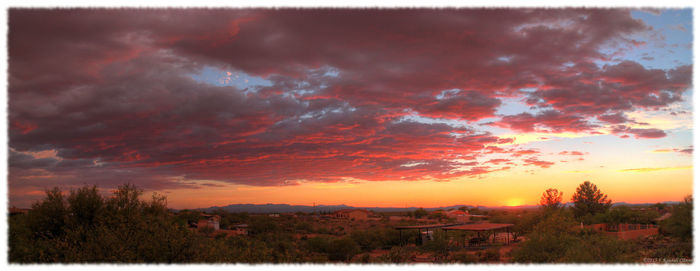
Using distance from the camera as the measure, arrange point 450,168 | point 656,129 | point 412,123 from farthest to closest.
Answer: point 450,168 → point 412,123 → point 656,129

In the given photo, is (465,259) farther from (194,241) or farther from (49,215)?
(49,215)

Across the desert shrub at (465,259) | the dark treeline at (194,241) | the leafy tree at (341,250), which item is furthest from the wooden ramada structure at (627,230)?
the leafy tree at (341,250)

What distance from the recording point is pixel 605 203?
5166 centimetres

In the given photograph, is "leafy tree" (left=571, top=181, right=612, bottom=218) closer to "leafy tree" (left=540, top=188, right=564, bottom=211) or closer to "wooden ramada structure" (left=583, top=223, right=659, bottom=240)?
"leafy tree" (left=540, top=188, right=564, bottom=211)

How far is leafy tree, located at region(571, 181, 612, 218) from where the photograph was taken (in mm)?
51562

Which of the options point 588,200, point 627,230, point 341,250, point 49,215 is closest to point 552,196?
point 588,200

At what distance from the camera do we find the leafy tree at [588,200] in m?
51.6

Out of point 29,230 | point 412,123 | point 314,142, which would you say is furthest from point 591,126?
point 29,230

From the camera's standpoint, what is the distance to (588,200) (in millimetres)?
53312

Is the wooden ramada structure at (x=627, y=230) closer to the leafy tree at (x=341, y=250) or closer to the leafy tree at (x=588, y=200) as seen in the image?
the leafy tree at (x=588, y=200)

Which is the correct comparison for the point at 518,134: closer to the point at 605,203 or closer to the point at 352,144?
the point at 352,144

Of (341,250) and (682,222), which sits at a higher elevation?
(682,222)

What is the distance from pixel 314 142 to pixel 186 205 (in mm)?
12475
